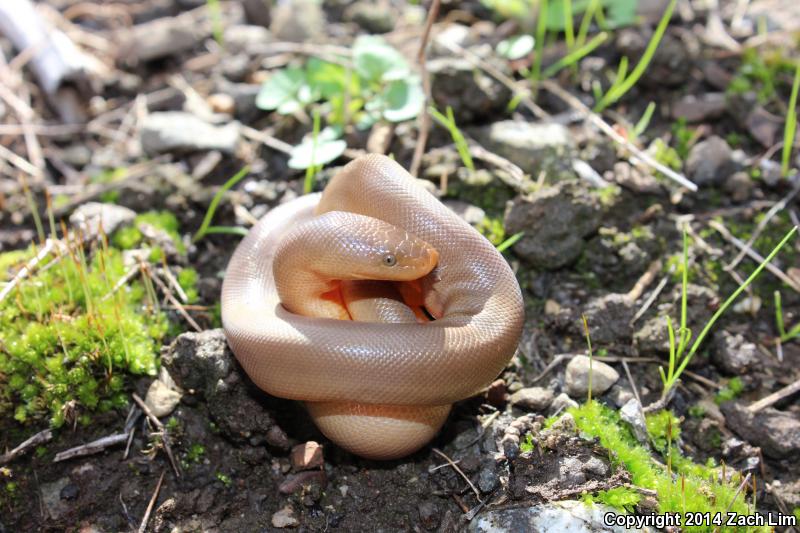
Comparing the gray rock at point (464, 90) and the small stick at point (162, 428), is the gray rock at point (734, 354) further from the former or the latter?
the small stick at point (162, 428)

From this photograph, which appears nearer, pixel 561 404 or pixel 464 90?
pixel 561 404

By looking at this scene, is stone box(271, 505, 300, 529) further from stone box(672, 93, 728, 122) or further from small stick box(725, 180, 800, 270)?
stone box(672, 93, 728, 122)

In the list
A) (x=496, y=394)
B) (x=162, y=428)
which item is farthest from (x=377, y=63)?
(x=162, y=428)

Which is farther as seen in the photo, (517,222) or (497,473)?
(517,222)

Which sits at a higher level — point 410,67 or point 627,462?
point 410,67

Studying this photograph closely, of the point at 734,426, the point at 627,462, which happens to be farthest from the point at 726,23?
the point at 627,462

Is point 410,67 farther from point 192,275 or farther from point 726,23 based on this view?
point 726,23

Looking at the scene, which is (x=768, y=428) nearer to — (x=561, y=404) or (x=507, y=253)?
(x=561, y=404)

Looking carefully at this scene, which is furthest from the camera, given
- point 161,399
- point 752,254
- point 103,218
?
point 103,218

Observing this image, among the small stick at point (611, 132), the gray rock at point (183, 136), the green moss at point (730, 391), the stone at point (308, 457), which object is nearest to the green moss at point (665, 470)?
the green moss at point (730, 391)
